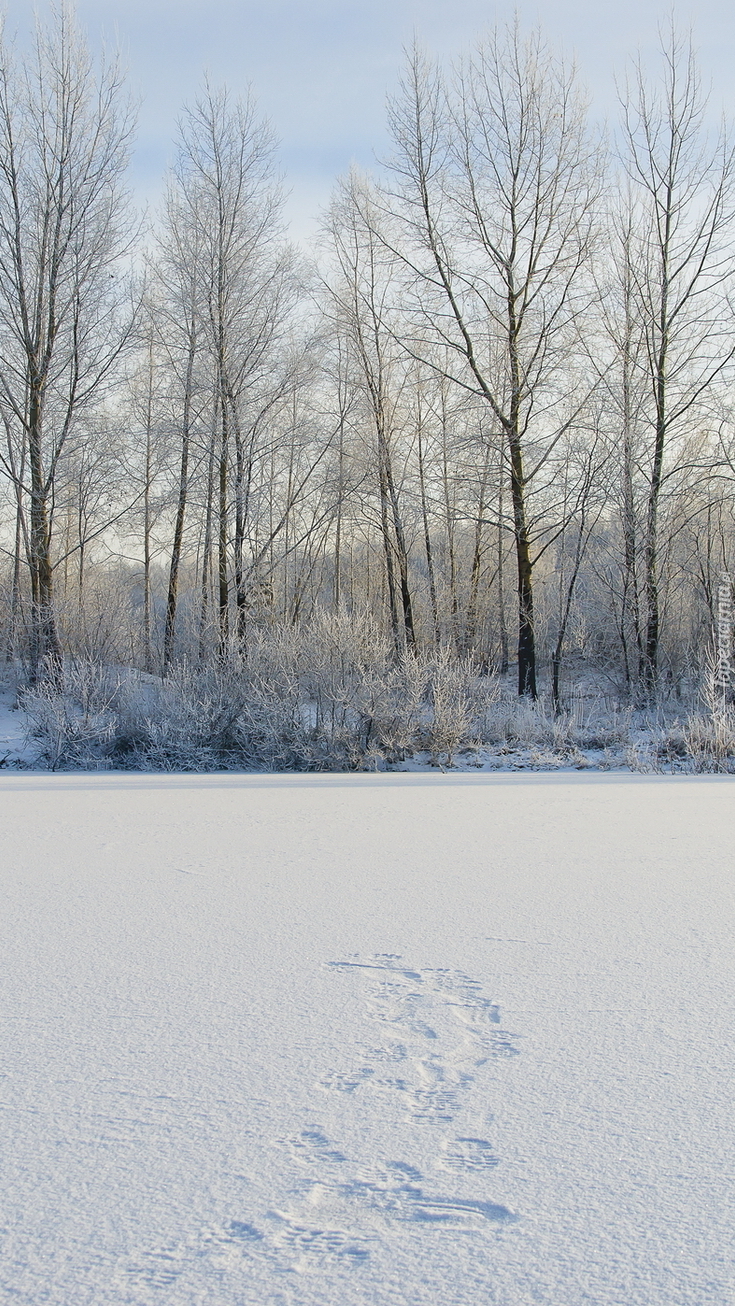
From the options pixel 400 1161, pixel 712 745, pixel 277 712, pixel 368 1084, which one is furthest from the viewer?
pixel 277 712

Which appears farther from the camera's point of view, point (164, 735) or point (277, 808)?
point (164, 735)

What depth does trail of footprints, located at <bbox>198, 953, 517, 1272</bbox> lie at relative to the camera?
177 cm

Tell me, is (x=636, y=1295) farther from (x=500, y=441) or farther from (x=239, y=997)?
(x=500, y=441)

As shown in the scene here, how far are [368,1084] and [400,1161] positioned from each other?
385 millimetres

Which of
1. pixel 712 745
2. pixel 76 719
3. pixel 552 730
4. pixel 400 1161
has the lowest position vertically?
pixel 400 1161

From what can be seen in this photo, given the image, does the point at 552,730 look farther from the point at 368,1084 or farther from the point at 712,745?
the point at 368,1084

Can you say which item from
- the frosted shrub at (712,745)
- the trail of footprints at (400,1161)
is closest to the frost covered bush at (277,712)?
the frosted shrub at (712,745)

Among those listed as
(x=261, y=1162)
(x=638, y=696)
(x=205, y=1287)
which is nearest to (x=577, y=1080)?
(x=261, y=1162)

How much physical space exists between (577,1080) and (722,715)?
405 inches

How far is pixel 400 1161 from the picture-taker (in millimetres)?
2023

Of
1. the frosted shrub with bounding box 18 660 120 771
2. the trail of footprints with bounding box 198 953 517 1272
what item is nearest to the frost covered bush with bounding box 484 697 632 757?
the frosted shrub with bounding box 18 660 120 771

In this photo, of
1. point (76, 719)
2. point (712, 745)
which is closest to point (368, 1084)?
point (712, 745)

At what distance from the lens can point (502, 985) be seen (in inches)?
123

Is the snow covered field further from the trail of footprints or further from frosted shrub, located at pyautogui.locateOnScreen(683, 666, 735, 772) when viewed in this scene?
frosted shrub, located at pyautogui.locateOnScreen(683, 666, 735, 772)
